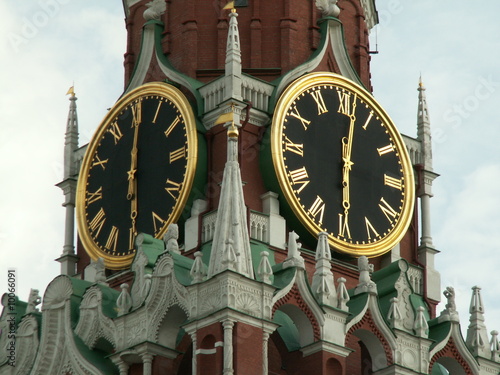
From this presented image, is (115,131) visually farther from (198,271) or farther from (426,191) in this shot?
(426,191)

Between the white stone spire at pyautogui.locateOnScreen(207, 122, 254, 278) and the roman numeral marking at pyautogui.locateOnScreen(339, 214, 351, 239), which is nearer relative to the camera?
the white stone spire at pyautogui.locateOnScreen(207, 122, 254, 278)

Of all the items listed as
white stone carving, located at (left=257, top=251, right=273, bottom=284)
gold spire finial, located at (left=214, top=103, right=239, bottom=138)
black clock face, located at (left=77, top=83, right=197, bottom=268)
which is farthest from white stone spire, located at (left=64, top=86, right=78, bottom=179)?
white stone carving, located at (left=257, top=251, right=273, bottom=284)

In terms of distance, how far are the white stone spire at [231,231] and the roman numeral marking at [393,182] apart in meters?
4.65

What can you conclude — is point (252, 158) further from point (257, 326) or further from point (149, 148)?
point (257, 326)

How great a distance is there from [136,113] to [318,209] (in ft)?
14.7

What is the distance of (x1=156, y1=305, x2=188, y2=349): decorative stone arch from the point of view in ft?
136

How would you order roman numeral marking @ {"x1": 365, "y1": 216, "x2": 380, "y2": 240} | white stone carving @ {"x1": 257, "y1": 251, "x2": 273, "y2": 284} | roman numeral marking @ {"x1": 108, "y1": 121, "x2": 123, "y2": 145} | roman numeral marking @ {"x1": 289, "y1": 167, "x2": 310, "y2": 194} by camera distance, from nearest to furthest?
white stone carving @ {"x1": 257, "y1": 251, "x2": 273, "y2": 284}, roman numeral marking @ {"x1": 289, "y1": 167, "x2": 310, "y2": 194}, roman numeral marking @ {"x1": 365, "y1": 216, "x2": 380, "y2": 240}, roman numeral marking @ {"x1": 108, "y1": 121, "x2": 123, "y2": 145}

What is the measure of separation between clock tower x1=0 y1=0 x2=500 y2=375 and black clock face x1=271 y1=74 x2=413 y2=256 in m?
0.04

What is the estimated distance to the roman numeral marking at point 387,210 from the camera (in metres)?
45.4

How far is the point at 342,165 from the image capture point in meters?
45.1

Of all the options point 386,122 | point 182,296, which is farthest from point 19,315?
point 386,122

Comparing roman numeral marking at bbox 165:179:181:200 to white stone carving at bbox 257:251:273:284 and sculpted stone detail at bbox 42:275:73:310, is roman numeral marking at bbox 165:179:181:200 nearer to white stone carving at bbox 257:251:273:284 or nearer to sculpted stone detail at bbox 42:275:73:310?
sculpted stone detail at bbox 42:275:73:310

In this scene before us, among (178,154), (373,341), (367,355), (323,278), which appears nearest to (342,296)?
(323,278)

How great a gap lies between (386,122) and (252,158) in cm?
354
